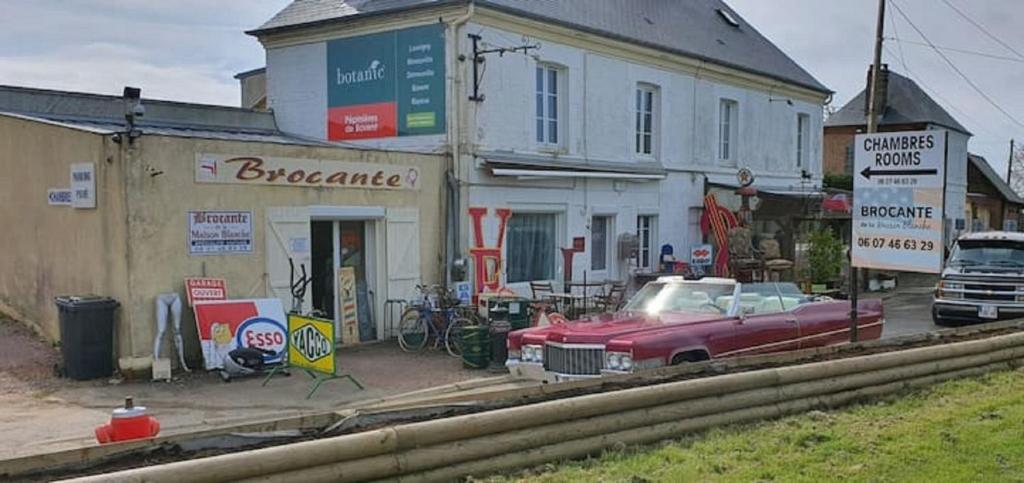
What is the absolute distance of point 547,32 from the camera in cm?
1675

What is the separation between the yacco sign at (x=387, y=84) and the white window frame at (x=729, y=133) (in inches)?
392

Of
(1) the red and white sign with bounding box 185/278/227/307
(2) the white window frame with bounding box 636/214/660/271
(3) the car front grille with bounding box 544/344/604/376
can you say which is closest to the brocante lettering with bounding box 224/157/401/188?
(1) the red and white sign with bounding box 185/278/227/307

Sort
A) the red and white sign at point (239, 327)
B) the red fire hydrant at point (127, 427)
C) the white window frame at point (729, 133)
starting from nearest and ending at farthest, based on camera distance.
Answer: the red fire hydrant at point (127, 427)
the red and white sign at point (239, 327)
the white window frame at point (729, 133)

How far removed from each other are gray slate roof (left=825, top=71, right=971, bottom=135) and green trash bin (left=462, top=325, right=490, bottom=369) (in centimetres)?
3422

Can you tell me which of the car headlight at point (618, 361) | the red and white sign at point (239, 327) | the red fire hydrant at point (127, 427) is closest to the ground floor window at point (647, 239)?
the red and white sign at point (239, 327)

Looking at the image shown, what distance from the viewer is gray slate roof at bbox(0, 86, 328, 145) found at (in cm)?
1494

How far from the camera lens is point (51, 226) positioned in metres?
12.6

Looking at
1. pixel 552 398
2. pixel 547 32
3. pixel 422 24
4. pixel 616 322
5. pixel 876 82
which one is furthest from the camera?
pixel 876 82

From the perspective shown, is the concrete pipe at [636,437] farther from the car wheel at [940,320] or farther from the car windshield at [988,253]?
the car windshield at [988,253]

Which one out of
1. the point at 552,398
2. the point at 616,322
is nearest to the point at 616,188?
the point at 616,322

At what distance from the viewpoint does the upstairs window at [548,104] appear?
56.2 feet

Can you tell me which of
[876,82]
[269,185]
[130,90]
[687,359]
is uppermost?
[876,82]

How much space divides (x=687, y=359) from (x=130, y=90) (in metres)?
7.89

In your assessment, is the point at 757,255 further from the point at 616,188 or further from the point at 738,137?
the point at 616,188
